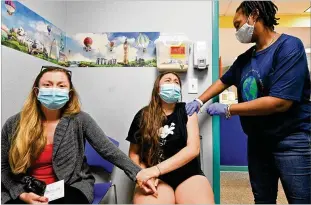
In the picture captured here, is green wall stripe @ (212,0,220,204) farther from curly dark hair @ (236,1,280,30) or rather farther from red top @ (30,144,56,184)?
red top @ (30,144,56,184)

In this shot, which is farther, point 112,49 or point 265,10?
point 112,49

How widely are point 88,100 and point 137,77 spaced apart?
495mm

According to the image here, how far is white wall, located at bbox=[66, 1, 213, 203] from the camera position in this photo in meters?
2.26

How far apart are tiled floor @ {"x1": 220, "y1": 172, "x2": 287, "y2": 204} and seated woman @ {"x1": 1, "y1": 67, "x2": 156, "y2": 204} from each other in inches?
59.0

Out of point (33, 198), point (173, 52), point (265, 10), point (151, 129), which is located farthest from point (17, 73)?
point (265, 10)

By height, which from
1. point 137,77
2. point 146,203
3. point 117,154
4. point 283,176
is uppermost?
point 137,77

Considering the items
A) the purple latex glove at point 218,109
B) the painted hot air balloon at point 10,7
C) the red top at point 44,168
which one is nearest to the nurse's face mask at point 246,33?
the purple latex glove at point 218,109

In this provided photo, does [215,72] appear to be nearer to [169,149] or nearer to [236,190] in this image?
[169,149]

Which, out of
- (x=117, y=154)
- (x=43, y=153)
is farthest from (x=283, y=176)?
(x=43, y=153)

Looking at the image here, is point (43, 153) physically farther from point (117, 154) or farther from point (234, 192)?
point (234, 192)

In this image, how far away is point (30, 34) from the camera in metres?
1.83

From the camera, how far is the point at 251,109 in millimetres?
1470

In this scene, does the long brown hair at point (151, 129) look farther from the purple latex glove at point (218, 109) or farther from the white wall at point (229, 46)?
the white wall at point (229, 46)

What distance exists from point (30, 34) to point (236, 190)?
262cm
